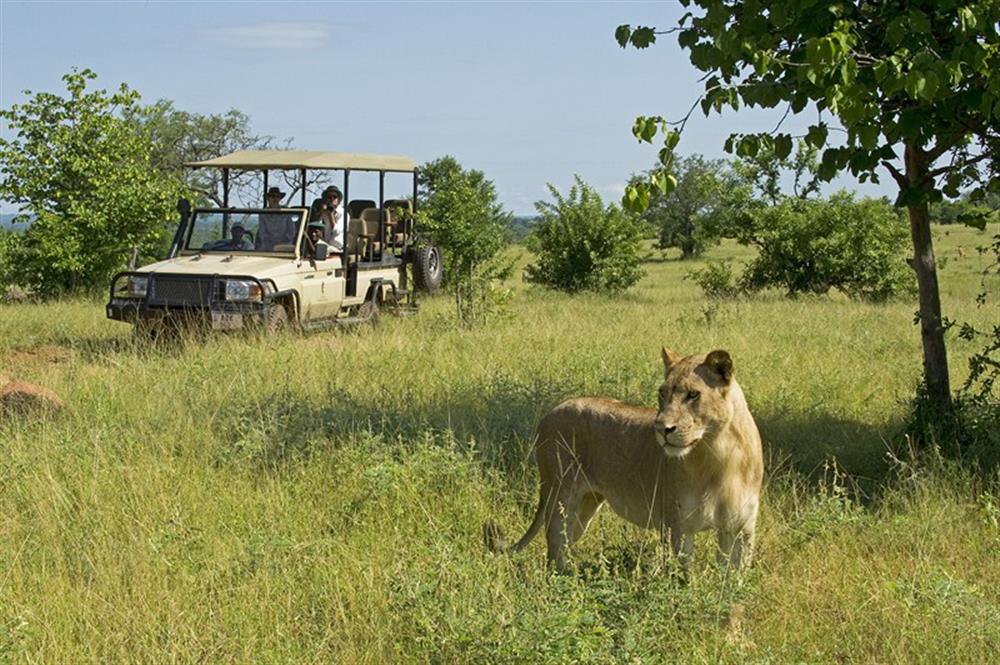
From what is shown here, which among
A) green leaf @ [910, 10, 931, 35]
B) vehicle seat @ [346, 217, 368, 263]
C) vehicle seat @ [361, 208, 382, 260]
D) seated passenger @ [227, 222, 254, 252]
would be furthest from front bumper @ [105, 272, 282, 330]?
green leaf @ [910, 10, 931, 35]

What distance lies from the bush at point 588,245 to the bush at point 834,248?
271 centimetres

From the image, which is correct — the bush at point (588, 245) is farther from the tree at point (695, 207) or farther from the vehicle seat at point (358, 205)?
the vehicle seat at point (358, 205)

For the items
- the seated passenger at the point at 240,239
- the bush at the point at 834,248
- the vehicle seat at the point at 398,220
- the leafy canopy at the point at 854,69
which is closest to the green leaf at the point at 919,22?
the leafy canopy at the point at 854,69

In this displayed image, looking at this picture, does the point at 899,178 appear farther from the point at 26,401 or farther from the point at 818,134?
the point at 26,401

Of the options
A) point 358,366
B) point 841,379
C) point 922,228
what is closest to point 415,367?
point 358,366

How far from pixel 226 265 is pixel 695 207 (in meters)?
44.5

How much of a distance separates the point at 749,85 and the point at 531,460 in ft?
7.84

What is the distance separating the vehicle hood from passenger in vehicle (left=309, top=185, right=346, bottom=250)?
1.22 m

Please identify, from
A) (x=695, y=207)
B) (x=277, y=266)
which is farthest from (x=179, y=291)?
(x=695, y=207)

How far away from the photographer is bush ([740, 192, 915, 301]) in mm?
22719

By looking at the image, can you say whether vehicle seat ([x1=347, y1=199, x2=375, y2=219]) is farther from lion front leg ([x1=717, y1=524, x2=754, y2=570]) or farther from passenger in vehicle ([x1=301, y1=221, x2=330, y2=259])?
lion front leg ([x1=717, y1=524, x2=754, y2=570])

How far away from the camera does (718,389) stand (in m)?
4.69

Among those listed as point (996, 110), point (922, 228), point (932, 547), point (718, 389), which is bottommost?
point (932, 547)

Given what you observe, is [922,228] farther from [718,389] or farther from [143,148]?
[143,148]
